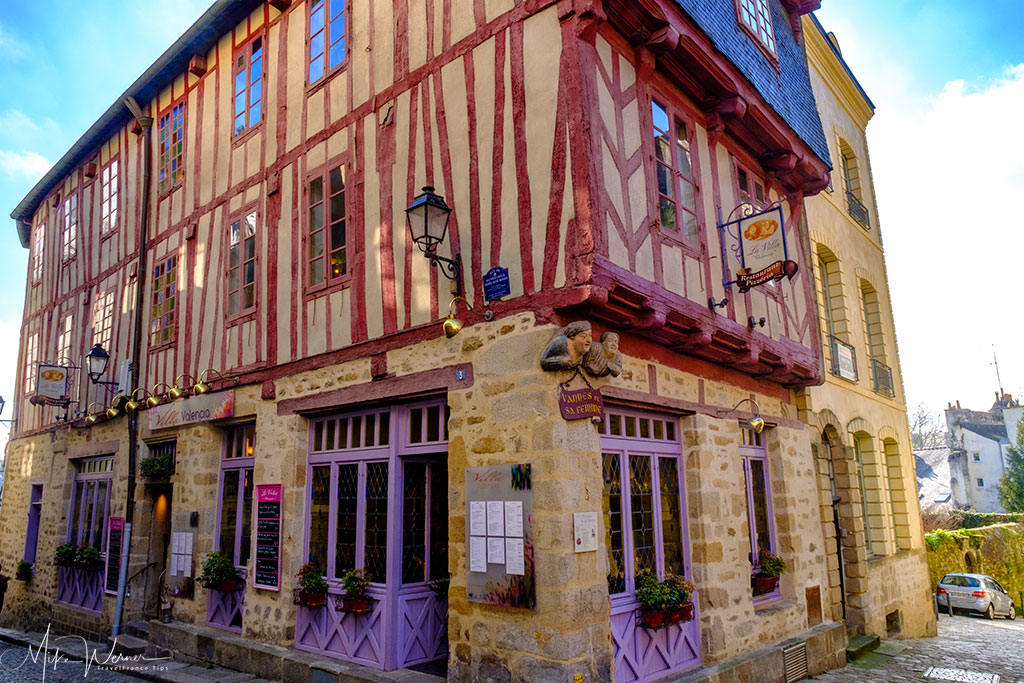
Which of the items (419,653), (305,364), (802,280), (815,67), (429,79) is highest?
(815,67)

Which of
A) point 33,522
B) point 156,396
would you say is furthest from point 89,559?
point 33,522

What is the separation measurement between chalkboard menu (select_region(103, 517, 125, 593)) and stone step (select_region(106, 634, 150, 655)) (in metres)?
0.93

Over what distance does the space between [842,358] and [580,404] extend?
595 centimetres

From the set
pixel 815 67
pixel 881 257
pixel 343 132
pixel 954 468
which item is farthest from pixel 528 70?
pixel 954 468

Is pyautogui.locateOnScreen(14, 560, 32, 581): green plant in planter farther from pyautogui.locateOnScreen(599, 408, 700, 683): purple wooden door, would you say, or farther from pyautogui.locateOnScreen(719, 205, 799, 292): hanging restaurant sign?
pyautogui.locateOnScreen(719, 205, 799, 292): hanging restaurant sign

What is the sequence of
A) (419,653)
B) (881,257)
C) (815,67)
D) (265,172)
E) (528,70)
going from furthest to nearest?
(881,257), (815,67), (265,172), (419,653), (528,70)

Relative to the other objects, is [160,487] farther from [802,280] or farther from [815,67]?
[815,67]

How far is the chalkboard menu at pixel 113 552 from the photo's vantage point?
9.19m

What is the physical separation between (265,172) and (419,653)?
5299 millimetres

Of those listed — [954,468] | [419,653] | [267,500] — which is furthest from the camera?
[954,468]

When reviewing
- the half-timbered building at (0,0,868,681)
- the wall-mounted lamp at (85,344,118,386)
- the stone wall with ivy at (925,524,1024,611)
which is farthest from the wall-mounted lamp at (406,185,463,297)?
the stone wall with ivy at (925,524,1024,611)

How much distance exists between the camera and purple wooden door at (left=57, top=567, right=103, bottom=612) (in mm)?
9602

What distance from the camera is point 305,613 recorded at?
6.56 metres

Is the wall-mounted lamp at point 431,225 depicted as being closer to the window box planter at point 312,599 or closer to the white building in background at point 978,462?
the window box planter at point 312,599
